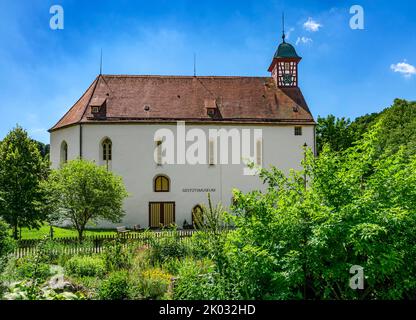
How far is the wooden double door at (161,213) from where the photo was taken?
92.1 ft

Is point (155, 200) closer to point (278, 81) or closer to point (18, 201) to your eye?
point (18, 201)

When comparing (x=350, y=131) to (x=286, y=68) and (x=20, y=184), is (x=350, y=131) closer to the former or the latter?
(x=286, y=68)

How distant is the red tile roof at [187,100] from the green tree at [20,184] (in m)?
6.65

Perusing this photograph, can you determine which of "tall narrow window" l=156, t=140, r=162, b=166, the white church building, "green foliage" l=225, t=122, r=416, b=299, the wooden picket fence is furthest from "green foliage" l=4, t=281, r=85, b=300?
"tall narrow window" l=156, t=140, r=162, b=166

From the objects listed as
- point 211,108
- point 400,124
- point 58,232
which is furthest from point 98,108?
point 400,124

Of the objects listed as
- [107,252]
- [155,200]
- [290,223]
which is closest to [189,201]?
[155,200]

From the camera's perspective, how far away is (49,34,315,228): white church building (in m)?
28.1

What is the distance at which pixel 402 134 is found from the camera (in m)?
44.1

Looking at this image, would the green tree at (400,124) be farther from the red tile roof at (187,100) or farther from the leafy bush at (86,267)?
the leafy bush at (86,267)

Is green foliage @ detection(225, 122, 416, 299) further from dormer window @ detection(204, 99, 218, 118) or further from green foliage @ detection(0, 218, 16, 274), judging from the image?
dormer window @ detection(204, 99, 218, 118)

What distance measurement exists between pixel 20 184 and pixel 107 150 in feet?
28.2

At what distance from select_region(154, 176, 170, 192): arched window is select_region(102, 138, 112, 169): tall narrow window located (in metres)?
3.96

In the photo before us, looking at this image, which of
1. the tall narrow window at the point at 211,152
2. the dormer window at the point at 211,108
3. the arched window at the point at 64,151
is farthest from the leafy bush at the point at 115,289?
the arched window at the point at 64,151
